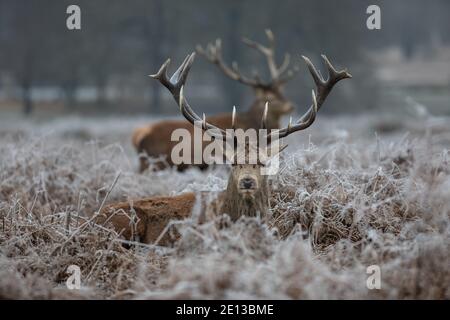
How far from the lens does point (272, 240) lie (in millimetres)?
3795

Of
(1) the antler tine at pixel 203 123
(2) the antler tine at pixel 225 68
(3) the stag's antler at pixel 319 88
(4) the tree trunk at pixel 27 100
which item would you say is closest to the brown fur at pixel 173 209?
(1) the antler tine at pixel 203 123

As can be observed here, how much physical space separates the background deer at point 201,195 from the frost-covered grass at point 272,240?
0.50 ft

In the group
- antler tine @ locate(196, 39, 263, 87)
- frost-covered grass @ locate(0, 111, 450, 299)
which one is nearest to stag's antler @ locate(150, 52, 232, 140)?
frost-covered grass @ locate(0, 111, 450, 299)

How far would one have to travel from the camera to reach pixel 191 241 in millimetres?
3807

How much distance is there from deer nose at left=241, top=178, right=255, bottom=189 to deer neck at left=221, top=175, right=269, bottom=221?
12 cm

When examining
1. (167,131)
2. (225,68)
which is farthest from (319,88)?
(225,68)

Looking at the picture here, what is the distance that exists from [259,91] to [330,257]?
19.4 feet

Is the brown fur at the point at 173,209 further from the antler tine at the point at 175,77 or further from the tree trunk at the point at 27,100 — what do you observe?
the tree trunk at the point at 27,100

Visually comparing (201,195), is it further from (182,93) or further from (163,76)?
(163,76)

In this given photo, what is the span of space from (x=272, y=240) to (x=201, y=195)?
1125mm

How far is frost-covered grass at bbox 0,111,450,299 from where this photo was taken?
11.4 ft

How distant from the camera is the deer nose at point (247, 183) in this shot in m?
4.14
